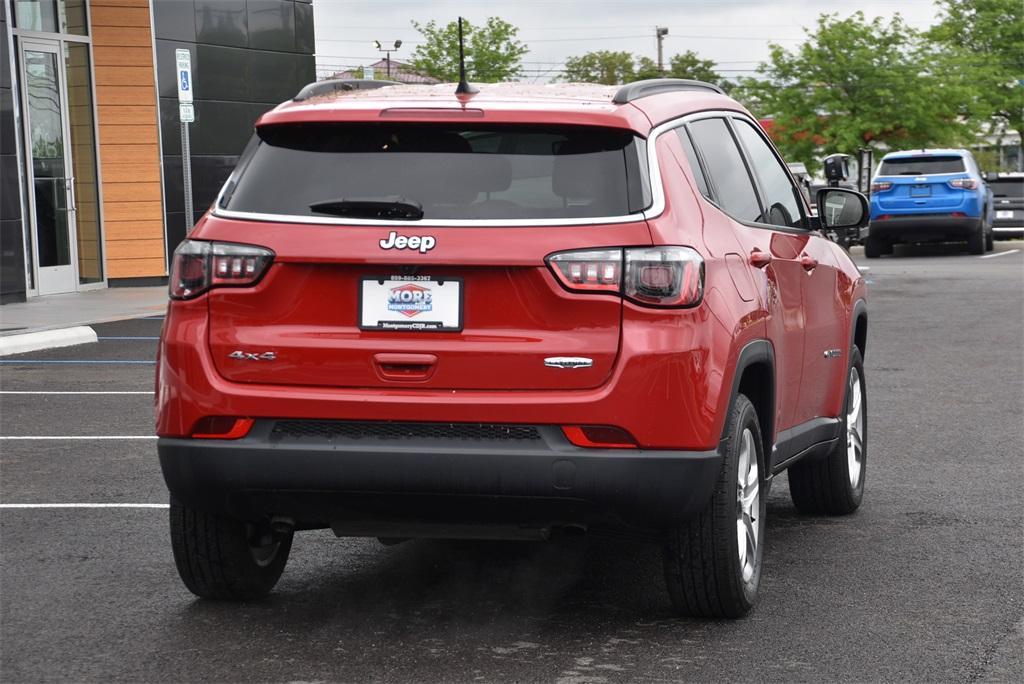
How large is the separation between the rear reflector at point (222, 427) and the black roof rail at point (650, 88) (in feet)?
4.92

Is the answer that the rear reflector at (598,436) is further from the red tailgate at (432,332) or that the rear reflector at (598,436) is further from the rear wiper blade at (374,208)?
the rear wiper blade at (374,208)

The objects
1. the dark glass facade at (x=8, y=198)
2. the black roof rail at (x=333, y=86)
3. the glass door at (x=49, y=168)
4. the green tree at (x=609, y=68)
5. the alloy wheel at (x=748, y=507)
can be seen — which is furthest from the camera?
the green tree at (x=609, y=68)

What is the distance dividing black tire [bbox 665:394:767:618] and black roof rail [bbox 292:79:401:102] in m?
1.72

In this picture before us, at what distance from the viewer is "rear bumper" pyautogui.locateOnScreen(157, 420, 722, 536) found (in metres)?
4.62

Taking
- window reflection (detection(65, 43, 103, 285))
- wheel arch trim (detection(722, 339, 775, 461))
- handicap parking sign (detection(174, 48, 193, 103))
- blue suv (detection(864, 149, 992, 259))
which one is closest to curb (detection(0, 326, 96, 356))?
handicap parking sign (detection(174, 48, 193, 103))

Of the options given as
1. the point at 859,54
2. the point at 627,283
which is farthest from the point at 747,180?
the point at 859,54

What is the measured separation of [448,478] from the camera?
4645 millimetres

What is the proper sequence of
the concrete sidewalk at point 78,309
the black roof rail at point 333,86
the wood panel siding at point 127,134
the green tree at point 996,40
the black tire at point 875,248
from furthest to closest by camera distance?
the green tree at point 996,40
the black tire at point 875,248
the wood panel siding at point 127,134
the concrete sidewalk at point 78,309
the black roof rail at point 333,86

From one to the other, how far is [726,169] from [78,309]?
46.0 feet

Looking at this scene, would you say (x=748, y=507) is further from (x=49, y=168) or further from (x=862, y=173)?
(x=862, y=173)

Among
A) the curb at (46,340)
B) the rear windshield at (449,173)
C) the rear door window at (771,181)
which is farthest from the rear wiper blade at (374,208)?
the curb at (46,340)

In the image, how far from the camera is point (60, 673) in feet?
15.4

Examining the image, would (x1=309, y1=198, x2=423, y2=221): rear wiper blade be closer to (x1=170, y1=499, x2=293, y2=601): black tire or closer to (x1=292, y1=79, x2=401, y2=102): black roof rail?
(x1=292, y1=79, x2=401, y2=102): black roof rail

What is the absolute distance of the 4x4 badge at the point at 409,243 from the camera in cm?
468
